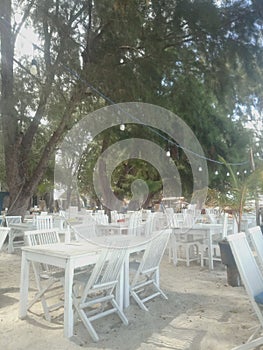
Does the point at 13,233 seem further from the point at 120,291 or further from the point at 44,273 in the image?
the point at 120,291

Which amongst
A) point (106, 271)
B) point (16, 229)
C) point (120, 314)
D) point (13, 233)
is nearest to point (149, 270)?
point (120, 314)

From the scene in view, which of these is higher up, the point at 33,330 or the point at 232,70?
the point at 232,70

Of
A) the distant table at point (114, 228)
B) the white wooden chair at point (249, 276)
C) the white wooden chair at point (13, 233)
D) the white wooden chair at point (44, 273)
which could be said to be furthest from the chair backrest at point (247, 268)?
the white wooden chair at point (13, 233)

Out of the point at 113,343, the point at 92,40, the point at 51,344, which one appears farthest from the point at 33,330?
the point at 92,40

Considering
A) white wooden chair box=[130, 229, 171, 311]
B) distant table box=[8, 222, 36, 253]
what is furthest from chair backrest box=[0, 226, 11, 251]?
distant table box=[8, 222, 36, 253]

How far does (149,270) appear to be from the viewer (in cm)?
315

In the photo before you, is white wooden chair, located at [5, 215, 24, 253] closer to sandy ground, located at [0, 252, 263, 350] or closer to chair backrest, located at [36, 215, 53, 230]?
chair backrest, located at [36, 215, 53, 230]

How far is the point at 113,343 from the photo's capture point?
231 centimetres

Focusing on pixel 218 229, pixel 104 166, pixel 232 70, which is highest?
pixel 232 70

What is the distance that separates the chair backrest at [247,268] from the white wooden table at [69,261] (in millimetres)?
999

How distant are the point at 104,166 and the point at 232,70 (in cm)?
340

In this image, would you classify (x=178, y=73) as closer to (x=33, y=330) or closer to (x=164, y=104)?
(x=164, y=104)

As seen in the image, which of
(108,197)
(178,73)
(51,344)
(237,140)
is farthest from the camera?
(237,140)

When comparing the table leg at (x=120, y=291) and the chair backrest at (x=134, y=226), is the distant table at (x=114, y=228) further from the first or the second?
the table leg at (x=120, y=291)
